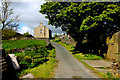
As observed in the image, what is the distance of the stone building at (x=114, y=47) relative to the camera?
522 inches

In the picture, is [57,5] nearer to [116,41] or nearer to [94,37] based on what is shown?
[94,37]

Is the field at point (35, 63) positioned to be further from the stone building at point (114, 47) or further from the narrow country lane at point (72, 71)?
the stone building at point (114, 47)

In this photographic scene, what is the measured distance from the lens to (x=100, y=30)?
18.2 m

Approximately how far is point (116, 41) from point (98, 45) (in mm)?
6292

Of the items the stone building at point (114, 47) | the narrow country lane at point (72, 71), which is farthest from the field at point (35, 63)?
the stone building at point (114, 47)

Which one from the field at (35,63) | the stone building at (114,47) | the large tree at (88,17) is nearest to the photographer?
the field at (35,63)

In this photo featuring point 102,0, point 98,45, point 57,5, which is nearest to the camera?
point 102,0

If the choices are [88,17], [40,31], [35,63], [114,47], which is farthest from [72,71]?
[40,31]

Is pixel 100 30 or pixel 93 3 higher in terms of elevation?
pixel 93 3

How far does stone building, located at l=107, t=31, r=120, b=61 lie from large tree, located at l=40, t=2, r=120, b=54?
2.18 m

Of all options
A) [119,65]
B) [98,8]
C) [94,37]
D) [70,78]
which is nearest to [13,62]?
[70,78]

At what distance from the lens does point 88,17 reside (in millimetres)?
14555

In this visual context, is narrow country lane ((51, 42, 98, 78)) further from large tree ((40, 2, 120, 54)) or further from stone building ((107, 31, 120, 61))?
large tree ((40, 2, 120, 54))

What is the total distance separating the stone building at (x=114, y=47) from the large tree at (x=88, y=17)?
218 cm
